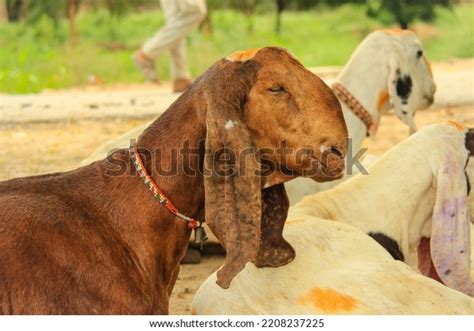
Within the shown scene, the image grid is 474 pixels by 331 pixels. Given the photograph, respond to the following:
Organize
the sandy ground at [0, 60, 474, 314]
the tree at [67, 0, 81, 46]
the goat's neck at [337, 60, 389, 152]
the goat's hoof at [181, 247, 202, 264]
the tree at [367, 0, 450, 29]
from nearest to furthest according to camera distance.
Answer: the goat's hoof at [181, 247, 202, 264] < the goat's neck at [337, 60, 389, 152] < the sandy ground at [0, 60, 474, 314] < the tree at [367, 0, 450, 29] < the tree at [67, 0, 81, 46]

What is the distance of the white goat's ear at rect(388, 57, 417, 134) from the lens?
25.0 ft

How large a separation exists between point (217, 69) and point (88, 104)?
9.41 metres

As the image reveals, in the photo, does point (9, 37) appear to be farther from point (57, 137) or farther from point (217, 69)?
point (217, 69)

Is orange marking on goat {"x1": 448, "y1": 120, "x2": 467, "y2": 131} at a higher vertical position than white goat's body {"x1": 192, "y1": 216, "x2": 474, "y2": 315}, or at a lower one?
higher

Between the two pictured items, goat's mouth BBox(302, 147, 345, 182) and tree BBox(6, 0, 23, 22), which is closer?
goat's mouth BBox(302, 147, 345, 182)

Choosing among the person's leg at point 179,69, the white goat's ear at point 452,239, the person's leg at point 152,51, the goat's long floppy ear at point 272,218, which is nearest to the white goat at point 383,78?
the white goat's ear at point 452,239

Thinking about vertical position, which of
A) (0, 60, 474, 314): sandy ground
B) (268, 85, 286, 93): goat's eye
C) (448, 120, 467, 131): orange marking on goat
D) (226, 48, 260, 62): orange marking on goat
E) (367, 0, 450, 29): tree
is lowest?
(367, 0, 450, 29): tree

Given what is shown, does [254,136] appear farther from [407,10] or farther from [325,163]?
[407,10]

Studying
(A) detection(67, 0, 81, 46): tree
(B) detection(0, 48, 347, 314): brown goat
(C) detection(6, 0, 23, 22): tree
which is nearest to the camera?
(B) detection(0, 48, 347, 314): brown goat

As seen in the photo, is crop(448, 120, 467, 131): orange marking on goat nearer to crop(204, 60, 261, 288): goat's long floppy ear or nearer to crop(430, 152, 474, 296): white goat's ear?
crop(430, 152, 474, 296): white goat's ear

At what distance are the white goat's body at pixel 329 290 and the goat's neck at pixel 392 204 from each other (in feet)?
2.87

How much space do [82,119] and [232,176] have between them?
8.89 meters

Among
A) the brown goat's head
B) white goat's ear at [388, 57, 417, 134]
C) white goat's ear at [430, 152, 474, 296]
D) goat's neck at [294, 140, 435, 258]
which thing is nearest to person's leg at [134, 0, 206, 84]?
white goat's ear at [388, 57, 417, 134]

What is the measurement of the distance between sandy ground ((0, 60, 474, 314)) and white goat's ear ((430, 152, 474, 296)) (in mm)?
4369
